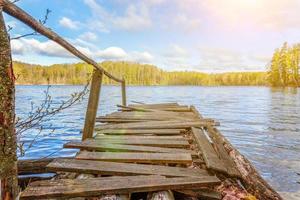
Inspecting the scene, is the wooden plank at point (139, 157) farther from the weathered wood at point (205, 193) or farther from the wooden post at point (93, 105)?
the wooden post at point (93, 105)

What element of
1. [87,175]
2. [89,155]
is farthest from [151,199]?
[89,155]

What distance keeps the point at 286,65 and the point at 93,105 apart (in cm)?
7833

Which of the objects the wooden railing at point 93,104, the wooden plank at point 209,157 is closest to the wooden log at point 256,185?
the wooden plank at point 209,157

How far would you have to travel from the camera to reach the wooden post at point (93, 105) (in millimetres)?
4762

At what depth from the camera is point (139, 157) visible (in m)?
3.62

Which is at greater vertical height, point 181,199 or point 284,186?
point 181,199

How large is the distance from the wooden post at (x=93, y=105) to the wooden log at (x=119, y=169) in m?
1.47

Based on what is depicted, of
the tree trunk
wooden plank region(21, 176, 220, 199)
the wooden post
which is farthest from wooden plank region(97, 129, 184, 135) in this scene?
the tree trunk

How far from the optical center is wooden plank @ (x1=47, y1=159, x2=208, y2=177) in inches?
120

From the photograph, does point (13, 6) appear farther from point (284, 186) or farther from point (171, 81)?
point (171, 81)

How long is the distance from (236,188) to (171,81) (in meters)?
159

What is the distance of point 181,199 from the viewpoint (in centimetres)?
275

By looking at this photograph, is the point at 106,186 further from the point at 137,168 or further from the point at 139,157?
the point at 139,157

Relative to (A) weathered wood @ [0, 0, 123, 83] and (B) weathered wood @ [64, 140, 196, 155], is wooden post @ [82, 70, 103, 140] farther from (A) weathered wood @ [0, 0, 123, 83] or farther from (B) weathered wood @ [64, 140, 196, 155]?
(A) weathered wood @ [0, 0, 123, 83]
